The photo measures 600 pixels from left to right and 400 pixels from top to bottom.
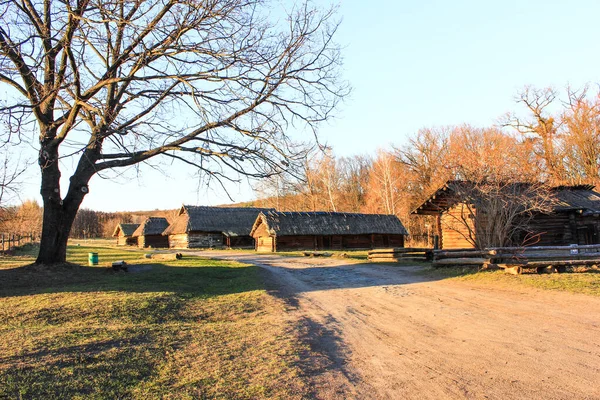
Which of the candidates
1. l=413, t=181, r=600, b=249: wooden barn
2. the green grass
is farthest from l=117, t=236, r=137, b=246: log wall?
the green grass

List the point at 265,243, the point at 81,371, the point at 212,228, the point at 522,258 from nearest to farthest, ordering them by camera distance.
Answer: the point at 81,371 → the point at 522,258 → the point at 265,243 → the point at 212,228

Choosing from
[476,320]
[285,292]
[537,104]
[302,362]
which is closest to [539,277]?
[476,320]

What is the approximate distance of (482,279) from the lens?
14.9 meters

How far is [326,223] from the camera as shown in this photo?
39875mm

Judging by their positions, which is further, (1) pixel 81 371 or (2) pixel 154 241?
(2) pixel 154 241

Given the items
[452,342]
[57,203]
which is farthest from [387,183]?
[452,342]

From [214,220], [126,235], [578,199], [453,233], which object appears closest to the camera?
[453,233]

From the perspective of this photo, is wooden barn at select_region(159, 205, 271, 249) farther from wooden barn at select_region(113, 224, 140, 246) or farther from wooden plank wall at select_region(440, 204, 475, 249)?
wooden plank wall at select_region(440, 204, 475, 249)

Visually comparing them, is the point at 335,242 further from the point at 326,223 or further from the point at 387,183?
the point at 387,183

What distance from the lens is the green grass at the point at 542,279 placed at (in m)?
12.3

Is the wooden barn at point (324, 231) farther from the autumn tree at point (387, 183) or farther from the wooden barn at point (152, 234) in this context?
the wooden barn at point (152, 234)

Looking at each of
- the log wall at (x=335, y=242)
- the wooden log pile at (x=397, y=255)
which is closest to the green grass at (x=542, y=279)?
the wooden log pile at (x=397, y=255)

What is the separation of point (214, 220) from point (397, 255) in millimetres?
28297

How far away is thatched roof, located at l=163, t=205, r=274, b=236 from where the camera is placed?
48156 millimetres
